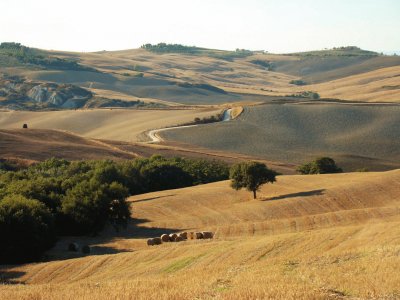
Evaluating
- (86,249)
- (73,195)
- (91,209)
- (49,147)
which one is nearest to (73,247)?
(86,249)

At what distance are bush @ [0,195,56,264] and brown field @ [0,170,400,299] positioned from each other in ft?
5.44

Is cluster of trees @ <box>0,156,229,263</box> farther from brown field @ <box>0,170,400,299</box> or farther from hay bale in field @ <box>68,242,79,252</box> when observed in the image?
brown field @ <box>0,170,400,299</box>

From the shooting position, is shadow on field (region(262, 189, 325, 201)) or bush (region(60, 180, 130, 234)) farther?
shadow on field (region(262, 189, 325, 201))

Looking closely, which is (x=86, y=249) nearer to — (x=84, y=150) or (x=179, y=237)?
(x=179, y=237)

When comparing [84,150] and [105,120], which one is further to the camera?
[105,120]

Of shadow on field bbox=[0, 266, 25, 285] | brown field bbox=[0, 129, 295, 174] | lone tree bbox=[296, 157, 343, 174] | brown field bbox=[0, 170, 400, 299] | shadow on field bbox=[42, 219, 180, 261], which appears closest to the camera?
brown field bbox=[0, 170, 400, 299]

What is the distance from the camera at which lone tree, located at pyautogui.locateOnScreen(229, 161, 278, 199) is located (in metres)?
68.9

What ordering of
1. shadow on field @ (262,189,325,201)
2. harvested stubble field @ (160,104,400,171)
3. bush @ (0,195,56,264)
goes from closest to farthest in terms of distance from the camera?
bush @ (0,195,56,264) < shadow on field @ (262,189,325,201) < harvested stubble field @ (160,104,400,171)

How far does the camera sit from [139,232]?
5612 centimetres

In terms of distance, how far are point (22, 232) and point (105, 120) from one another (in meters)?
108

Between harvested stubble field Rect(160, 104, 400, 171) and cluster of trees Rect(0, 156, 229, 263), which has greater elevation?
harvested stubble field Rect(160, 104, 400, 171)

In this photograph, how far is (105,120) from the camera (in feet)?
505

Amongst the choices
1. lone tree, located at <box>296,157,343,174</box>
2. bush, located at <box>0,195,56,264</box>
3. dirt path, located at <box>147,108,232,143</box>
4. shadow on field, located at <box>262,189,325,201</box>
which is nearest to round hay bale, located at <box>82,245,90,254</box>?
bush, located at <box>0,195,56,264</box>

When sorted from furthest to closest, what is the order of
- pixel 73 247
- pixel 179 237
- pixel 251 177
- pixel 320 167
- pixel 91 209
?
pixel 320 167, pixel 251 177, pixel 91 209, pixel 73 247, pixel 179 237
